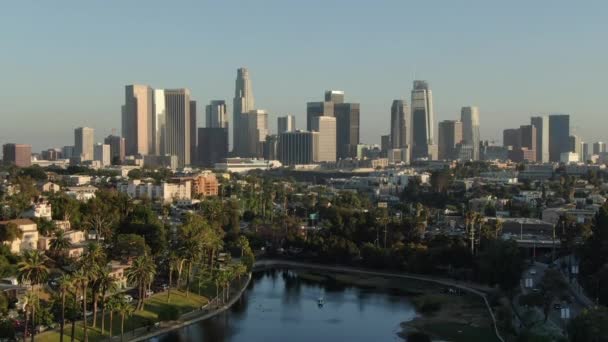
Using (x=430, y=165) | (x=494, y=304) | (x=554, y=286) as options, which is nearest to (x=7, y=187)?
(x=494, y=304)

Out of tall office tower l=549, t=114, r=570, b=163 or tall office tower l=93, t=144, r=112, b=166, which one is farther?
tall office tower l=549, t=114, r=570, b=163

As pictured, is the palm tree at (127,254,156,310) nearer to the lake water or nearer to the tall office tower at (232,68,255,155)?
the lake water

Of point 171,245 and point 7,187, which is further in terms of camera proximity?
point 7,187

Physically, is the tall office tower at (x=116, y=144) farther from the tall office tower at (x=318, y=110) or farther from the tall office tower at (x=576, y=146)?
the tall office tower at (x=576, y=146)

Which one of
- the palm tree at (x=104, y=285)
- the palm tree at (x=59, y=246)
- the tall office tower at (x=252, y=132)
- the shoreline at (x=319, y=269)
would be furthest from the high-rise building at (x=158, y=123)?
the palm tree at (x=104, y=285)

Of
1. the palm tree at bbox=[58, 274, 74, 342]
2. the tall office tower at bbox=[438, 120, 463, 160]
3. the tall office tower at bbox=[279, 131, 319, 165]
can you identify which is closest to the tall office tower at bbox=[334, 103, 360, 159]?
the tall office tower at bbox=[279, 131, 319, 165]

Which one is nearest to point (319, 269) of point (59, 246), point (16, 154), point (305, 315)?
point (305, 315)

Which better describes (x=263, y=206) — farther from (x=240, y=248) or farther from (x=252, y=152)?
(x=252, y=152)
